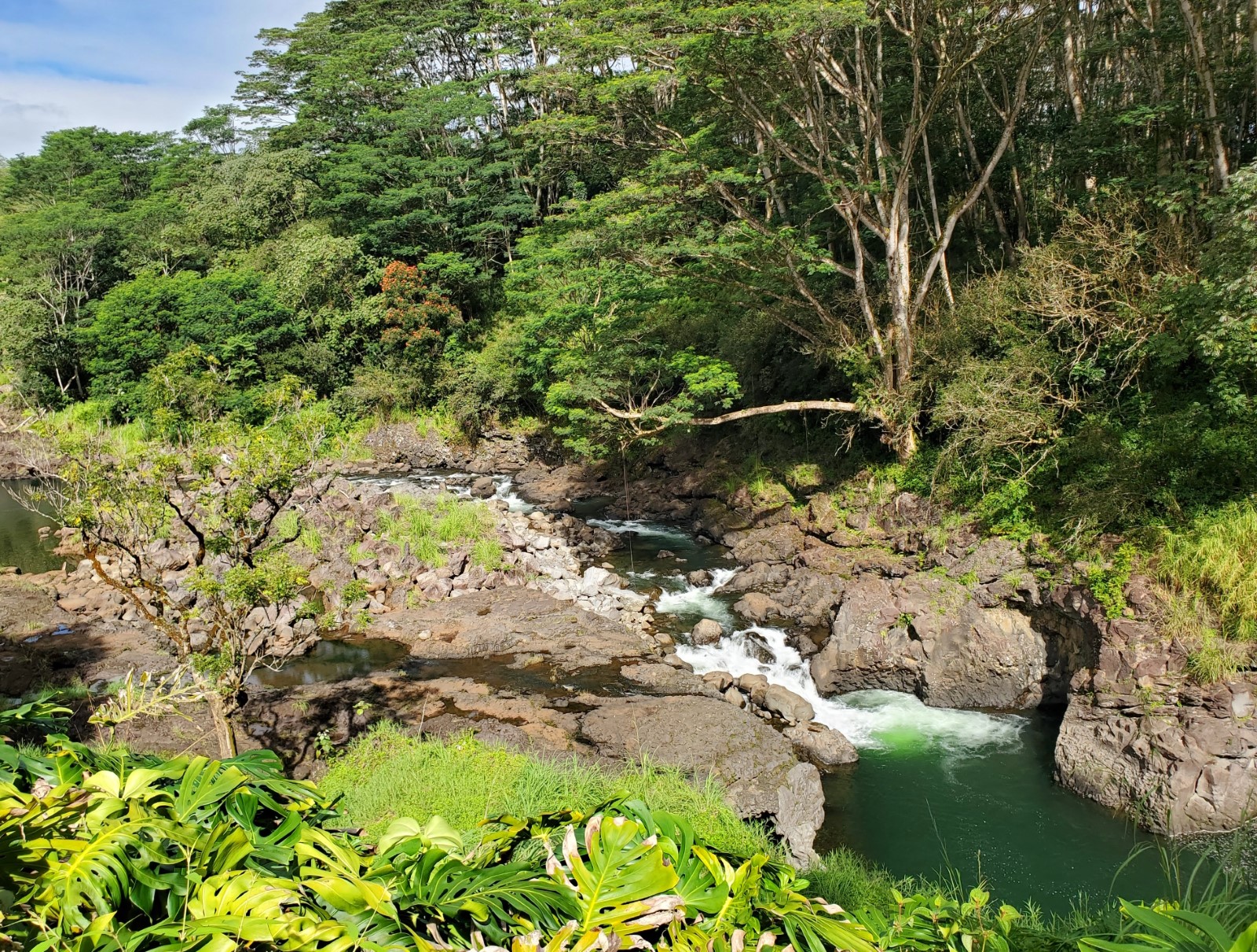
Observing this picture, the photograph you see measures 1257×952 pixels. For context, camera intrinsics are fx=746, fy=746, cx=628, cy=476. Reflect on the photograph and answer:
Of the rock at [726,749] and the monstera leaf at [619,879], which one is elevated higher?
the monstera leaf at [619,879]

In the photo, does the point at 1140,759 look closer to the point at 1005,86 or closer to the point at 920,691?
the point at 920,691

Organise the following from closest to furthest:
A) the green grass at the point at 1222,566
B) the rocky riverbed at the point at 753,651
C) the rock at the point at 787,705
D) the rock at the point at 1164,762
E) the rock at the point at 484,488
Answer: the rock at the point at 1164,762 → the rocky riverbed at the point at 753,651 → the green grass at the point at 1222,566 → the rock at the point at 787,705 → the rock at the point at 484,488

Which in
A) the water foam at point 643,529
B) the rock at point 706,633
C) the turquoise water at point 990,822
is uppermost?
the water foam at point 643,529

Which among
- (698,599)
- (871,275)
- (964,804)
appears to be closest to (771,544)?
(698,599)

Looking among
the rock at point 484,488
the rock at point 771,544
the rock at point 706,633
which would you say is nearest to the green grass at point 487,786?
the rock at point 706,633

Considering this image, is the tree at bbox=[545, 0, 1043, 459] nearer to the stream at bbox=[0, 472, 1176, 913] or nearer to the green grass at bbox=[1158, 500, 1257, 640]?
the green grass at bbox=[1158, 500, 1257, 640]

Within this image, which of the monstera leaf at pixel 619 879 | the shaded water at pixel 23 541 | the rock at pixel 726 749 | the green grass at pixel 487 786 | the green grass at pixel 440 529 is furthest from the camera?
the shaded water at pixel 23 541

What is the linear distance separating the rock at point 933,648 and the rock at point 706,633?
1.70 meters

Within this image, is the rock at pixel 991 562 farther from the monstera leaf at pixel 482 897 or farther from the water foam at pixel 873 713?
the monstera leaf at pixel 482 897

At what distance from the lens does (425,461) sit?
2658 centimetres

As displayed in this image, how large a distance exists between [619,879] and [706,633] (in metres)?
11.5

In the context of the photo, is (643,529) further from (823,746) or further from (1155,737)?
(1155,737)

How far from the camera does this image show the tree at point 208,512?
22.4 feet

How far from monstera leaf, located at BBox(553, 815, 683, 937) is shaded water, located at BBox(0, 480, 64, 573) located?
18.0 m
